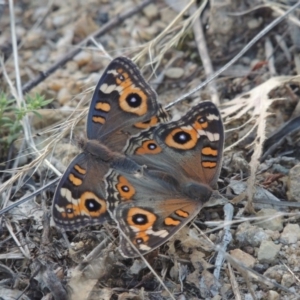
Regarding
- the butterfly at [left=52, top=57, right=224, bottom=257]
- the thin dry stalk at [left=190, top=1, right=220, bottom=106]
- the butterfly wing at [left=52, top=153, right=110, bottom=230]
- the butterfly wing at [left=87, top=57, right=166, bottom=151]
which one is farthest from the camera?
the thin dry stalk at [left=190, top=1, right=220, bottom=106]

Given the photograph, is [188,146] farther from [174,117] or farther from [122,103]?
[174,117]

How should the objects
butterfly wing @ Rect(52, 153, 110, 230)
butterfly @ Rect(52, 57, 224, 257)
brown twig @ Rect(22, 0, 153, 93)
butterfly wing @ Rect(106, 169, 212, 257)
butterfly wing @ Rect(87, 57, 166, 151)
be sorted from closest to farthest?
butterfly wing @ Rect(106, 169, 212, 257)
butterfly @ Rect(52, 57, 224, 257)
butterfly wing @ Rect(52, 153, 110, 230)
butterfly wing @ Rect(87, 57, 166, 151)
brown twig @ Rect(22, 0, 153, 93)

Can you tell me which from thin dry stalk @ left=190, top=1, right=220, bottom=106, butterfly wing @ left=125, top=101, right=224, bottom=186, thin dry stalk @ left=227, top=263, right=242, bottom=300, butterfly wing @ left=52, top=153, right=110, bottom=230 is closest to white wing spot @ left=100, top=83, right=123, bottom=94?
butterfly wing @ left=125, top=101, right=224, bottom=186

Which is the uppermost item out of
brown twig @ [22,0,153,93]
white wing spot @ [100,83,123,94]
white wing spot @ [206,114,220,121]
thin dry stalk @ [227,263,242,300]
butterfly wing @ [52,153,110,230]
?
brown twig @ [22,0,153,93]

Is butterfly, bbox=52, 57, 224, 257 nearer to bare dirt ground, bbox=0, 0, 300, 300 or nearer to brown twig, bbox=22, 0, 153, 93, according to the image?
bare dirt ground, bbox=0, 0, 300, 300

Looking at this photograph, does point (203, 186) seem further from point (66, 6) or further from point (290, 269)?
point (66, 6)

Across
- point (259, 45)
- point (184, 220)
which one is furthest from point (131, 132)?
point (259, 45)

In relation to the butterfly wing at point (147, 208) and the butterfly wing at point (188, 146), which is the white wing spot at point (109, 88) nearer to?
the butterfly wing at point (188, 146)
